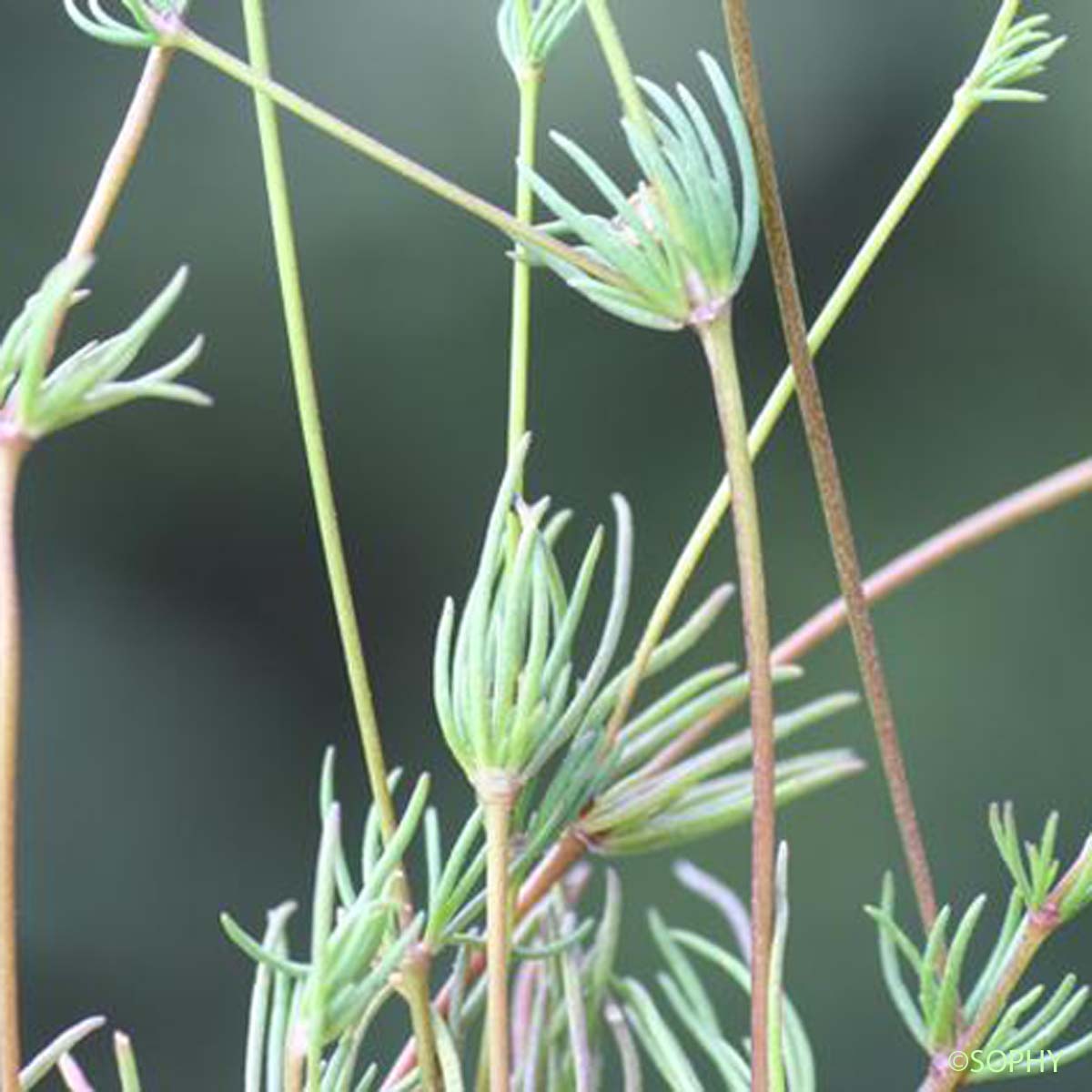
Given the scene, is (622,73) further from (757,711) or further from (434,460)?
(434,460)

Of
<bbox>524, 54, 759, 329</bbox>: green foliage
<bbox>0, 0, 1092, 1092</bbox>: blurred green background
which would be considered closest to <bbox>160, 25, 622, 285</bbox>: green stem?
<bbox>524, 54, 759, 329</bbox>: green foliage

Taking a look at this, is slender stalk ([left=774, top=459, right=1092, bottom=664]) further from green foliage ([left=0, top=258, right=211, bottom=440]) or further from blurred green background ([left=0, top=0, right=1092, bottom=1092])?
blurred green background ([left=0, top=0, right=1092, bottom=1092])

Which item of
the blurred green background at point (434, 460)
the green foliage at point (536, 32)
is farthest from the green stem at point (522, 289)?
the blurred green background at point (434, 460)

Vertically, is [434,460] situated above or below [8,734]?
above

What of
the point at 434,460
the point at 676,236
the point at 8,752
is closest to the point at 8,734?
the point at 8,752

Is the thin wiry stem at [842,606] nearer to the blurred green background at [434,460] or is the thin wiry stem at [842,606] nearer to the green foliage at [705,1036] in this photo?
the green foliage at [705,1036]
